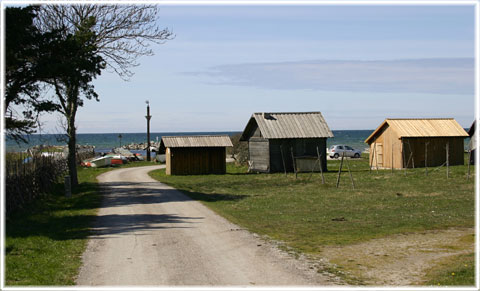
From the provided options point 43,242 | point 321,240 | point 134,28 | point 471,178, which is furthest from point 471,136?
point 43,242

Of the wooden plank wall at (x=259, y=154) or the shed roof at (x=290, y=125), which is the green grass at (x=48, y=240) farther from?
the shed roof at (x=290, y=125)

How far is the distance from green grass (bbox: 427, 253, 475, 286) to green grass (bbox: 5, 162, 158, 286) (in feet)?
22.6

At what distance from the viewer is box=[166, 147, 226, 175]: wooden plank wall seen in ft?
→ 144

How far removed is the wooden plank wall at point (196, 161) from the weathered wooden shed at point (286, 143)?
3.08m

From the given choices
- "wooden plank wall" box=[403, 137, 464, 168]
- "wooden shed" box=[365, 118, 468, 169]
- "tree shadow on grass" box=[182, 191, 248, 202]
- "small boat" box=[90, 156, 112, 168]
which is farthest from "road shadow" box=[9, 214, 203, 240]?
"small boat" box=[90, 156, 112, 168]

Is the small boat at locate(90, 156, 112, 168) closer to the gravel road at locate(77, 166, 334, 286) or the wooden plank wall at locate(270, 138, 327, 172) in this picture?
the wooden plank wall at locate(270, 138, 327, 172)

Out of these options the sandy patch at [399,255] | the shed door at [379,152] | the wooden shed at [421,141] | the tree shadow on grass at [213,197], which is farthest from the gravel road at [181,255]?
the shed door at [379,152]

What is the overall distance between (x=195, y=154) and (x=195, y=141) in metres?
1.06

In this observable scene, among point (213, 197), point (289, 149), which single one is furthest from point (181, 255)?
point (289, 149)

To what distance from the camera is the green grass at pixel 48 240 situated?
11.2m

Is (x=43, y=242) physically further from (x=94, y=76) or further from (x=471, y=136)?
(x=471, y=136)

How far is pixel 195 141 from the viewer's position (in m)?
44.6

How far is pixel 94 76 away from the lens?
93.3ft

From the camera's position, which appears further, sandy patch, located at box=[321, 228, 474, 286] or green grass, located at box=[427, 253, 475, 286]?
sandy patch, located at box=[321, 228, 474, 286]
